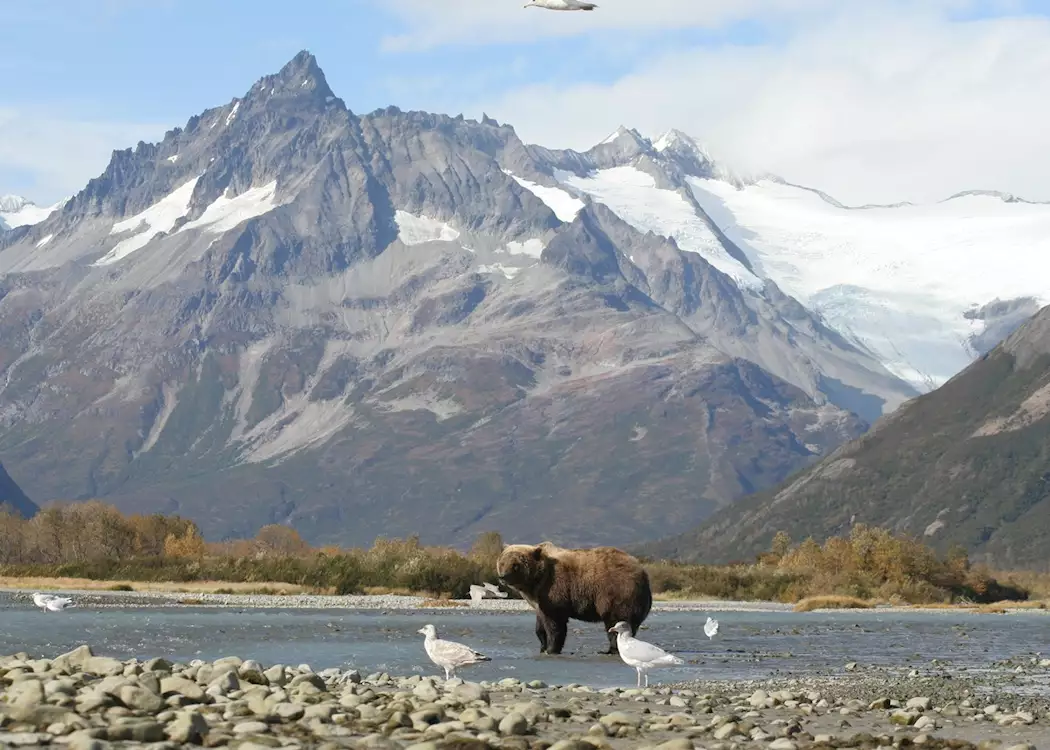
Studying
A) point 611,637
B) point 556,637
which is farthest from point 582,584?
point 556,637

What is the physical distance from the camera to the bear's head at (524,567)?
44.9m

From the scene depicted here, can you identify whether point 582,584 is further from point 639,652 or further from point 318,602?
point 318,602

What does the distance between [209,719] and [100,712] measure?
5.08 feet

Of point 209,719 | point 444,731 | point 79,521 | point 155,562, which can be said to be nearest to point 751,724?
point 444,731

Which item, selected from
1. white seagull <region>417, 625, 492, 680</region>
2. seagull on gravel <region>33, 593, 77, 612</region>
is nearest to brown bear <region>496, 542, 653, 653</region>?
white seagull <region>417, 625, 492, 680</region>

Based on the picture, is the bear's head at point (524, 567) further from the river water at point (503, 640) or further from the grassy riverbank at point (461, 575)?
the grassy riverbank at point (461, 575)

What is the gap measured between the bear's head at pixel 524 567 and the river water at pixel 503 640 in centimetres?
223

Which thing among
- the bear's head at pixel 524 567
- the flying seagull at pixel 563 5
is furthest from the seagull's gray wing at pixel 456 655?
the flying seagull at pixel 563 5

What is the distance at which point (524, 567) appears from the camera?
45094mm

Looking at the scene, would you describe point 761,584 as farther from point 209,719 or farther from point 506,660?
point 209,719

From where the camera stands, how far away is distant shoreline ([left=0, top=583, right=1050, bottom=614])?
88.2 metres

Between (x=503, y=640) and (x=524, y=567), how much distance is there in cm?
1294

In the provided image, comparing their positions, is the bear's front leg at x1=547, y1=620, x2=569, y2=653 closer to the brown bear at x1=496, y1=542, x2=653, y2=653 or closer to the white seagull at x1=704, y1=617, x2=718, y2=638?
the brown bear at x1=496, y1=542, x2=653, y2=653

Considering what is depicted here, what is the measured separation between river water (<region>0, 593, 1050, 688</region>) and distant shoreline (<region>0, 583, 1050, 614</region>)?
4000 mm
